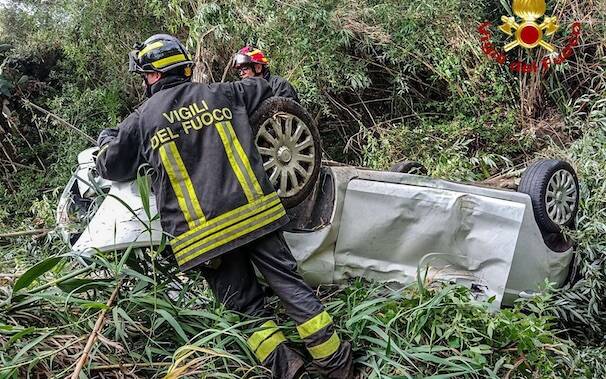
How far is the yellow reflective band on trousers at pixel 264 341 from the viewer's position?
2541mm

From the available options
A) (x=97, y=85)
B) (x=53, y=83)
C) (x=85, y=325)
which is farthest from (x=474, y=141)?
(x=53, y=83)

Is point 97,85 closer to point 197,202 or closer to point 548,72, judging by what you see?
point 548,72

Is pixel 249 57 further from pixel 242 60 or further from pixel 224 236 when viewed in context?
pixel 224 236

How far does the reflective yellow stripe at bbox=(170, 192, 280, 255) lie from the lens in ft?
8.43

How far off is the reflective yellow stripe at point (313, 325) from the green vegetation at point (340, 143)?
0.42 feet

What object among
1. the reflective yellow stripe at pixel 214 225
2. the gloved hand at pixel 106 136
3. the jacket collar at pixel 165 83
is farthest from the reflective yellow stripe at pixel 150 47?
the reflective yellow stripe at pixel 214 225

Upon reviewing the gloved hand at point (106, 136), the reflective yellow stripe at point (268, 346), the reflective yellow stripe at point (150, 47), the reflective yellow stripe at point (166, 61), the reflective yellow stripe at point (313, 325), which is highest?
the reflective yellow stripe at point (150, 47)

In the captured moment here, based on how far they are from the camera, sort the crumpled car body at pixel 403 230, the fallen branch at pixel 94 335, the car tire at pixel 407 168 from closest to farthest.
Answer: the fallen branch at pixel 94 335 < the crumpled car body at pixel 403 230 < the car tire at pixel 407 168

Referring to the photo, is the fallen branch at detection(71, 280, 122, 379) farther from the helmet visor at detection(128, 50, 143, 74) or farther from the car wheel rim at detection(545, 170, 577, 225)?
the car wheel rim at detection(545, 170, 577, 225)

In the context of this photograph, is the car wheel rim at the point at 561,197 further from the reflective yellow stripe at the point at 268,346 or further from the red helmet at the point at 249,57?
the red helmet at the point at 249,57

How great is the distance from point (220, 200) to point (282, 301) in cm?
53

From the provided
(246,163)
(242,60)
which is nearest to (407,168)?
(242,60)

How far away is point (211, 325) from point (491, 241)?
58.0 inches

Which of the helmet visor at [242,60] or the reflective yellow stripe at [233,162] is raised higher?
the helmet visor at [242,60]
